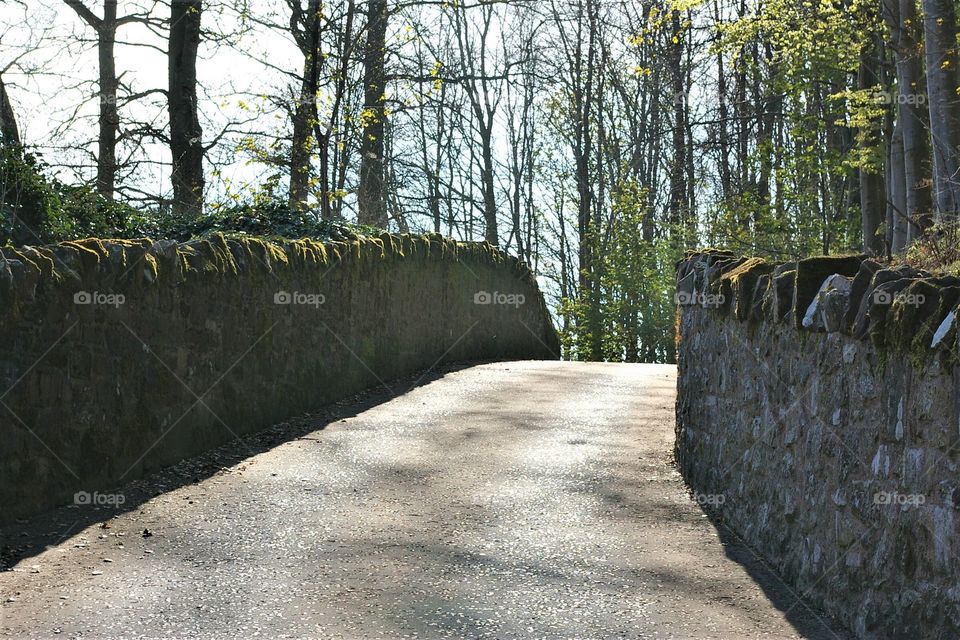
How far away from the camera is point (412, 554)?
6211mm

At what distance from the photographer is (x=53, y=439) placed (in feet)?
21.7

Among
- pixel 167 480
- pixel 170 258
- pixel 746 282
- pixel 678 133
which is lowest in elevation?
pixel 167 480

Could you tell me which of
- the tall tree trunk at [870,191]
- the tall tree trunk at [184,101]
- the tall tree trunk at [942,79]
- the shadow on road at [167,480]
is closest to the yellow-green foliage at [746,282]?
the shadow on road at [167,480]

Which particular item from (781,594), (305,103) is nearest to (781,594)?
(781,594)

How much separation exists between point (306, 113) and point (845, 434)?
13873 mm

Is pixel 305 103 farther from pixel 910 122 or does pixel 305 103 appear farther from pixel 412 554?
pixel 412 554

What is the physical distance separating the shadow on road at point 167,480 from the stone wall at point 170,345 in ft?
0.31

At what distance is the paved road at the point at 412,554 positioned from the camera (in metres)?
5.12

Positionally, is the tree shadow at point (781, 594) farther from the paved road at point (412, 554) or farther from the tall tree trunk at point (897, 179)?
the tall tree trunk at point (897, 179)

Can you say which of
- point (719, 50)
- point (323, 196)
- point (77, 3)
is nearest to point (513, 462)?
point (323, 196)

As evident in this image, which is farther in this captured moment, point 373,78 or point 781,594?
point 373,78

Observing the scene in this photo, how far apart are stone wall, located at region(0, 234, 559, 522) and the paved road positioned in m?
0.42

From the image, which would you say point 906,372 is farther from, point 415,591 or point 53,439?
point 53,439

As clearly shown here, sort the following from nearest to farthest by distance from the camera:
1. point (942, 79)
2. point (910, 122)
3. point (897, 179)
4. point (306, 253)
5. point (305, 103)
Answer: point (306, 253)
point (942, 79)
point (910, 122)
point (897, 179)
point (305, 103)
